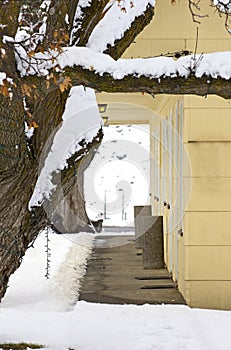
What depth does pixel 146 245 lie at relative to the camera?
8734 mm

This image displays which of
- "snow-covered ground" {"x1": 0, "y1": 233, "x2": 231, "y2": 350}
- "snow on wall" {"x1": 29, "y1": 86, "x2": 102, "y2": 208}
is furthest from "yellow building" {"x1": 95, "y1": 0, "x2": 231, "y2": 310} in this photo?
"snow on wall" {"x1": 29, "y1": 86, "x2": 102, "y2": 208}

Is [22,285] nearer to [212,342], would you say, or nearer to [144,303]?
[144,303]

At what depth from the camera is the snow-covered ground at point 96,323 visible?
16.2 ft

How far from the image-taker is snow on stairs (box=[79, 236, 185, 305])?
274 inches

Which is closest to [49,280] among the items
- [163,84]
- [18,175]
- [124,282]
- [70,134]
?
[124,282]

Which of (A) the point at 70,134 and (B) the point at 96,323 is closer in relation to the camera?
(A) the point at 70,134

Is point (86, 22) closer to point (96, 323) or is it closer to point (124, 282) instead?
point (96, 323)

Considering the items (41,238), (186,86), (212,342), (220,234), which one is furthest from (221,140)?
(41,238)

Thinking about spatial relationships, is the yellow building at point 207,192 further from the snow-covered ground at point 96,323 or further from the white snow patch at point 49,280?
the white snow patch at point 49,280

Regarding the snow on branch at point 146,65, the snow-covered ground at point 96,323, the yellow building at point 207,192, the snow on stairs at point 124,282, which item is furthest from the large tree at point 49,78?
the snow on stairs at point 124,282

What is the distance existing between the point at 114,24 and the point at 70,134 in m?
0.77

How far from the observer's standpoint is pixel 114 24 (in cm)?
404

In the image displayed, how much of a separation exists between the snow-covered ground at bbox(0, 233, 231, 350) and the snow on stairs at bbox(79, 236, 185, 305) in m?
0.34

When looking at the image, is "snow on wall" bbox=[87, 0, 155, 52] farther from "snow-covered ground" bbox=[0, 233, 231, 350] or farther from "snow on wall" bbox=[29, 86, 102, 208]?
"snow-covered ground" bbox=[0, 233, 231, 350]
